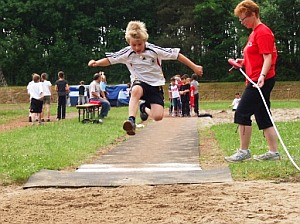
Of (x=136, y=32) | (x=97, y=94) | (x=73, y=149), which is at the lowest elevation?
(x=73, y=149)

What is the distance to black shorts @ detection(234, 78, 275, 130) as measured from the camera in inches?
328

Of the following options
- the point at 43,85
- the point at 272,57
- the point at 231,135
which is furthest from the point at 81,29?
the point at 272,57

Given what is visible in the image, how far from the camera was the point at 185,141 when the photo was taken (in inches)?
515

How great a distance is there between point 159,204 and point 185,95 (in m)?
18.4

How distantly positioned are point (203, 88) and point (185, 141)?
35.7 m

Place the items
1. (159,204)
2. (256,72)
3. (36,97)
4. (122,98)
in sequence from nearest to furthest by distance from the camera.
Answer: (159,204) → (256,72) → (36,97) → (122,98)

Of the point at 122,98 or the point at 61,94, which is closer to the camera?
the point at 61,94

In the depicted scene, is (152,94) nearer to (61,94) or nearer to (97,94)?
(97,94)

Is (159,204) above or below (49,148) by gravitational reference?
above

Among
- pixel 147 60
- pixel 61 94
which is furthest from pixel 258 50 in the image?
pixel 61 94

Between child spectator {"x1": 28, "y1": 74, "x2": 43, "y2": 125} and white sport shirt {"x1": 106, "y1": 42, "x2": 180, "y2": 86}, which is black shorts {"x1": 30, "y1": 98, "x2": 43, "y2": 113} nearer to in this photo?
child spectator {"x1": 28, "y1": 74, "x2": 43, "y2": 125}

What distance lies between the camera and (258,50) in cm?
826

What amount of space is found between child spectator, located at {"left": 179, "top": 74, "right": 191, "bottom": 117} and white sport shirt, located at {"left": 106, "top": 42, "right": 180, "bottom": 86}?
15.4 m

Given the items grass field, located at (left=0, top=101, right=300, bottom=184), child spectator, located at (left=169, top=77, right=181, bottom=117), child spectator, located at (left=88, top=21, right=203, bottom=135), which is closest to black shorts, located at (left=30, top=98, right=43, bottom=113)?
grass field, located at (left=0, top=101, right=300, bottom=184)
